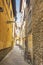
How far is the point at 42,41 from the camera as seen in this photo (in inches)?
247

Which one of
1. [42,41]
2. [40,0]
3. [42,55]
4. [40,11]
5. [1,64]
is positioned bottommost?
[1,64]

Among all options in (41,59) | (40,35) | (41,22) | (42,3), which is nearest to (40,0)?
(42,3)

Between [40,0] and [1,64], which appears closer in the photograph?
[40,0]

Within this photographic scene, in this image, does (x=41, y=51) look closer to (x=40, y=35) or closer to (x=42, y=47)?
(x=42, y=47)

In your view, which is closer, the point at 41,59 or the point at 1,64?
the point at 41,59

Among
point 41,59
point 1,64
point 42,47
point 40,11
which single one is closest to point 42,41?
point 42,47

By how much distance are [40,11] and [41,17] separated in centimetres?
27

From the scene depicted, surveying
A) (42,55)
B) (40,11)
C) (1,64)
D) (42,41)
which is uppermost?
(40,11)

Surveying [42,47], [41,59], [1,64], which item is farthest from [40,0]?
[1,64]

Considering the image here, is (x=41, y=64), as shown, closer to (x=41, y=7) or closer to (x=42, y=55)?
(x=42, y=55)

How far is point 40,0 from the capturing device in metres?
6.54

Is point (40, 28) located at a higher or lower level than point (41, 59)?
higher

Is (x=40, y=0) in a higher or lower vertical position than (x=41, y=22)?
higher

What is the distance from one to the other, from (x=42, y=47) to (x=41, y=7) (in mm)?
1420
